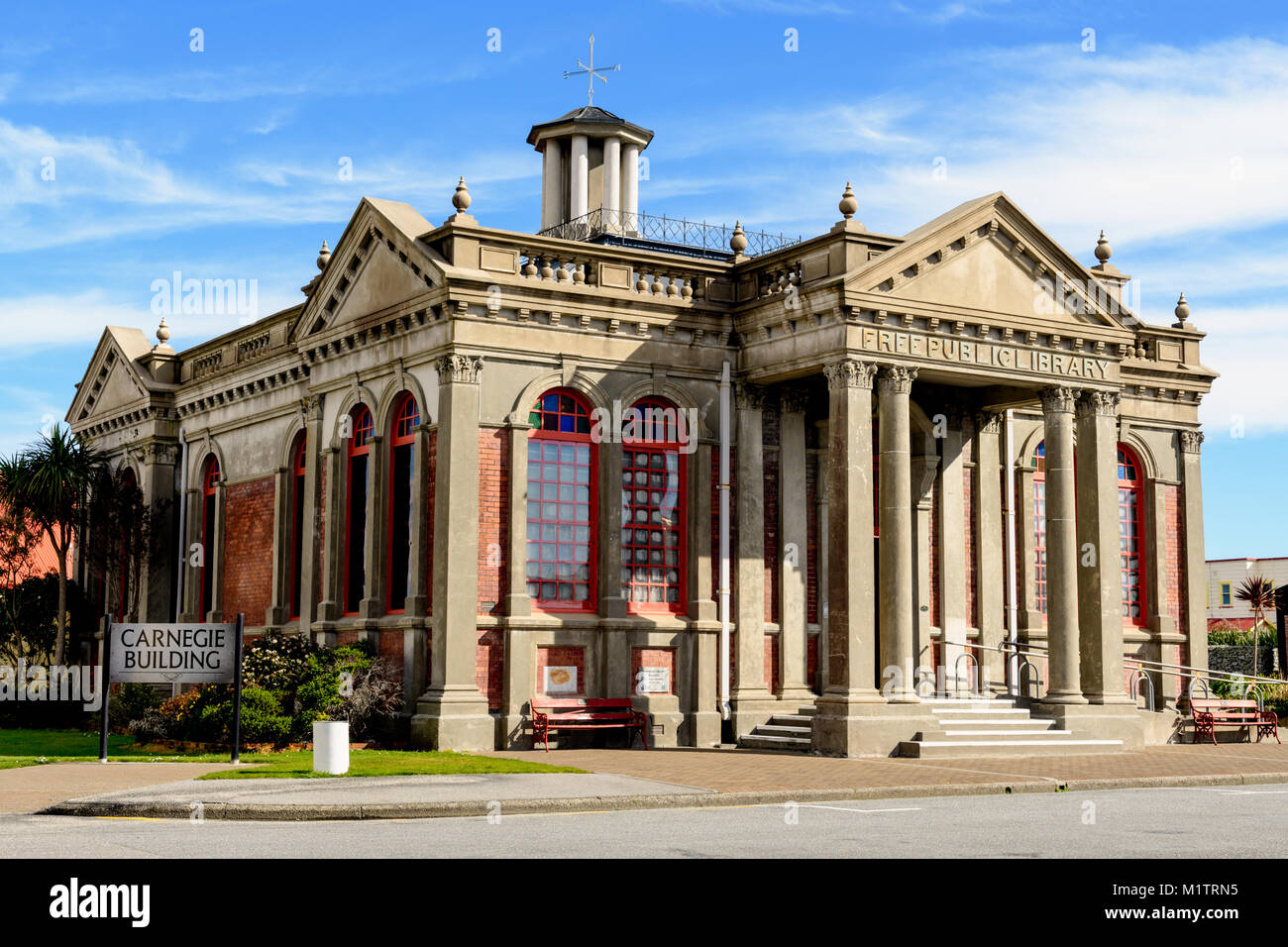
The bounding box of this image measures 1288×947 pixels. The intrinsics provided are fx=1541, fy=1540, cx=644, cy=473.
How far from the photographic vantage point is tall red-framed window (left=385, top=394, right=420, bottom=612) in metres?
24.2

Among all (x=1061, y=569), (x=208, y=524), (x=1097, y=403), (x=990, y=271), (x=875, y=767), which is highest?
(x=990, y=271)

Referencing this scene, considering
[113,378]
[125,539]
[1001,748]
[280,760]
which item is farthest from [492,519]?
[113,378]

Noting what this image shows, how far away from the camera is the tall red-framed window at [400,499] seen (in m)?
24.2

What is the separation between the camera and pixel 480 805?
13898mm

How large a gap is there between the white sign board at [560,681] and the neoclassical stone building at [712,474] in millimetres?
47

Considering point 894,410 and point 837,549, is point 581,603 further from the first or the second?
point 894,410

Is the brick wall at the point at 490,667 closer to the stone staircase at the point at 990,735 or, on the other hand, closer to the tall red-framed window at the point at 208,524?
the stone staircase at the point at 990,735

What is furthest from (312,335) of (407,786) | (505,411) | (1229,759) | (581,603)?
(1229,759)

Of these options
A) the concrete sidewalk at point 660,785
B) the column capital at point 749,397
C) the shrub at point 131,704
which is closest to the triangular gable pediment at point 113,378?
the shrub at point 131,704

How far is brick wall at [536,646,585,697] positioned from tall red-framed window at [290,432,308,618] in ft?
23.7

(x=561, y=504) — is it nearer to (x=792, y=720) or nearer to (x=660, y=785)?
(x=792, y=720)

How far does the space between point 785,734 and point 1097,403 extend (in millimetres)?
7411
